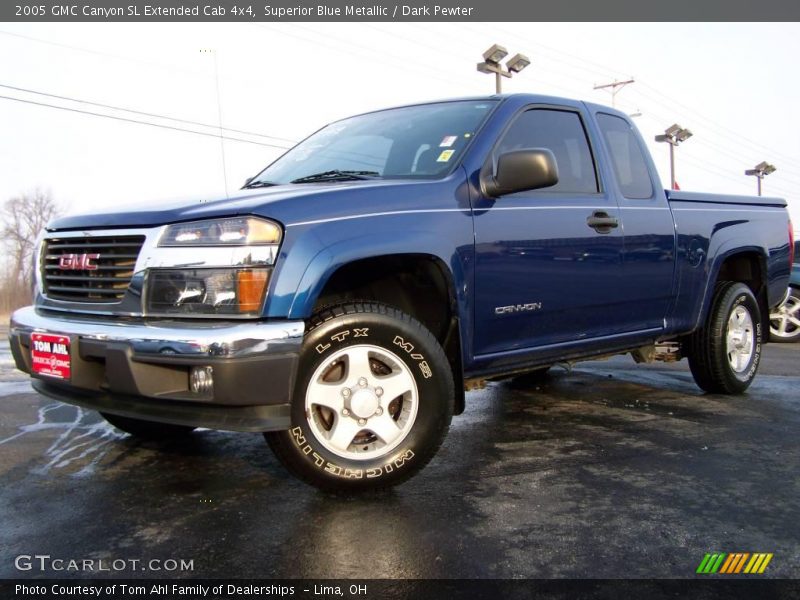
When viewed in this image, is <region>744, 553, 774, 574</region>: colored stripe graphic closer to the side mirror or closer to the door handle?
the side mirror

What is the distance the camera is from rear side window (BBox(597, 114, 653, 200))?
436 cm

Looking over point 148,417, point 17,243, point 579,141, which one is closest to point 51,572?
point 148,417

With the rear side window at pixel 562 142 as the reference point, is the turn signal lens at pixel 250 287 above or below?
below

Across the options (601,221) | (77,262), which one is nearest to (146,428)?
(77,262)

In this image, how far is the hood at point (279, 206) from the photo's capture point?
2.71 metres

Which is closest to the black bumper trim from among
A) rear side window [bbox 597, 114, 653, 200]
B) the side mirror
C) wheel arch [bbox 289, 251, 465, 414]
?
wheel arch [bbox 289, 251, 465, 414]

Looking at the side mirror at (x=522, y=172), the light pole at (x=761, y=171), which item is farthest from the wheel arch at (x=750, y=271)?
the light pole at (x=761, y=171)

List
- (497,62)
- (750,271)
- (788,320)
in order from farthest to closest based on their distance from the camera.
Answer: (497,62) < (788,320) < (750,271)

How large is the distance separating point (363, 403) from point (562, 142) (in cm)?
214

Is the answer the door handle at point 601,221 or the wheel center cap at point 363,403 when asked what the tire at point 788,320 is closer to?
the door handle at point 601,221

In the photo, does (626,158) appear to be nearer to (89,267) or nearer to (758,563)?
(758,563)

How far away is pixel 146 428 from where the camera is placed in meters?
3.82

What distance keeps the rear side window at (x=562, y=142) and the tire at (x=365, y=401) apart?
4.65 ft

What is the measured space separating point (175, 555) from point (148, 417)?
21.6 inches
